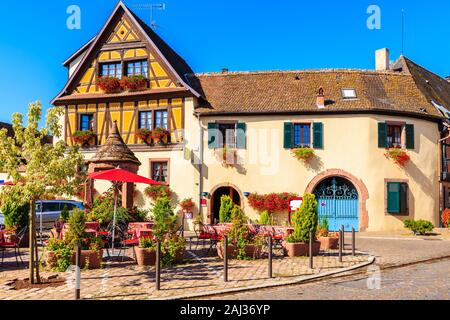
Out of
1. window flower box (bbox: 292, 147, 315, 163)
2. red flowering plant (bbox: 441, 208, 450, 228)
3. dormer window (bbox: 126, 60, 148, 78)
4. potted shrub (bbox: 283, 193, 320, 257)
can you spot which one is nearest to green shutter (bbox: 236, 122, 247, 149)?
window flower box (bbox: 292, 147, 315, 163)

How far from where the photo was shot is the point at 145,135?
2308 cm

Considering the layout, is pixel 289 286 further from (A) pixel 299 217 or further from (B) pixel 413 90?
(B) pixel 413 90

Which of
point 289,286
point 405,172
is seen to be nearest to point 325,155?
point 405,172

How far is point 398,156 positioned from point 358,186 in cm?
229

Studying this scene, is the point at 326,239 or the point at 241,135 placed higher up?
the point at 241,135

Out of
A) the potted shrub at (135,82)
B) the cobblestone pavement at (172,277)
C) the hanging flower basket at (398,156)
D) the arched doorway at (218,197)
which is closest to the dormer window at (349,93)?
the hanging flower basket at (398,156)

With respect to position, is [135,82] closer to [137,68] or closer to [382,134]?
[137,68]

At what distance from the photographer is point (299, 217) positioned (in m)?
12.3

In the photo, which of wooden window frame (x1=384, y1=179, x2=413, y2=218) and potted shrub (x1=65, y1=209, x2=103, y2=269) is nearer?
potted shrub (x1=65, y1=209, x2=103, y2=269)

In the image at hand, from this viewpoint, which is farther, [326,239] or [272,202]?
[272,202]

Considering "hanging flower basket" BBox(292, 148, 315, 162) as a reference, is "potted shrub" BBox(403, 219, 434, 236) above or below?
below

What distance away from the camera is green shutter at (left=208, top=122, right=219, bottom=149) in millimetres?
22734

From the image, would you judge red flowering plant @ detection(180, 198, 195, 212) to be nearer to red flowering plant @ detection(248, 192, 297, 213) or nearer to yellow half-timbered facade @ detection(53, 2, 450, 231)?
yellow half-timbered facade @ detection(53, 2, 450, 231)

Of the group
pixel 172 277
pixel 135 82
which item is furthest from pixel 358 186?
pixel 172 277
